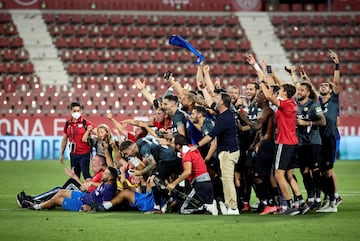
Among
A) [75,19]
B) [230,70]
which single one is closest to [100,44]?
[75,19]

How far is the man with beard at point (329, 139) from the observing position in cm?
1539

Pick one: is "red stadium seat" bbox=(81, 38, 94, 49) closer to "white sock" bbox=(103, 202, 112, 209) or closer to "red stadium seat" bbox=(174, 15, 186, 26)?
"red stadium seat" bbox=(174, 15, 186, 26)

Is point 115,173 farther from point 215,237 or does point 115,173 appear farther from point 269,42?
point 269,42

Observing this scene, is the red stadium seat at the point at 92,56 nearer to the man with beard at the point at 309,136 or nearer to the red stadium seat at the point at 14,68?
the red stadium seat at the point at 14,68

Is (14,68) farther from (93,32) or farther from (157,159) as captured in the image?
(157,159)

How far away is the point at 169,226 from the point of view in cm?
1281

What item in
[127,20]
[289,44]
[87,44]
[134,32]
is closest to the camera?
[87,44]

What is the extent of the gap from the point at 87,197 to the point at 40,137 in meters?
15.3

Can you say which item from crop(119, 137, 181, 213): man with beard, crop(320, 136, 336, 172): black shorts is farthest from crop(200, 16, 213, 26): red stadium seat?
crop(119, 137, 181, 213): man with beard

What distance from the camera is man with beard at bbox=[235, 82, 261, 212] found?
50.5ft

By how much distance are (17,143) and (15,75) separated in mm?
5816

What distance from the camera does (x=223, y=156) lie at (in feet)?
47.5

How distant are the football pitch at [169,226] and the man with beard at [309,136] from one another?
633mm

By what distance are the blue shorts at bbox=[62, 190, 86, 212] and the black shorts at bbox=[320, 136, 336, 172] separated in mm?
3998
